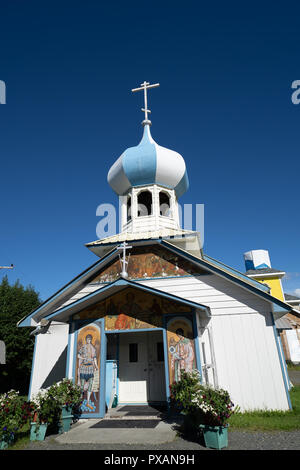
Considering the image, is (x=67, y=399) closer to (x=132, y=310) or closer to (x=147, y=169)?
(x=132, y=310)

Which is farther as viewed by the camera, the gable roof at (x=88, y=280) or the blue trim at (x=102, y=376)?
the gable roof at (x=88, y=280)

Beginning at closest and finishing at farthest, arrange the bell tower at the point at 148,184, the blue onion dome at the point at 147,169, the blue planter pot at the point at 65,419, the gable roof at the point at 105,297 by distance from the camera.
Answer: the blue planter pot at the point at 65,419
the gable roof at the point at 105,297
the bell tower at the point at 148,184
the blue onion dome at the point at 147,169

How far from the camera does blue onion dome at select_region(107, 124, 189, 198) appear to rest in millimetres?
14336

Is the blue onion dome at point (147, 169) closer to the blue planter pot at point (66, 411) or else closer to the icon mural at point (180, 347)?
the icon mural at point (180, 347)

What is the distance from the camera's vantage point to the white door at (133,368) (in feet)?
36.3

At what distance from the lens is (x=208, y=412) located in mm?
6219

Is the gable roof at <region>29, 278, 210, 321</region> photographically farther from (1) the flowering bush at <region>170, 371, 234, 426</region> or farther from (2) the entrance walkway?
(2) the entrance walkway

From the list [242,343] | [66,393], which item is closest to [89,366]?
[66,393]

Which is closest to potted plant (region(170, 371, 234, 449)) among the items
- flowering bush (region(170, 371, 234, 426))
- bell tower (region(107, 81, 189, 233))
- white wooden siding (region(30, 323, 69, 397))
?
flowering bush (region(170, 371, 234, 426))

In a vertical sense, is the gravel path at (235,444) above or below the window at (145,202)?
below

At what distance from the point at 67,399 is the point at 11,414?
6.12 ft

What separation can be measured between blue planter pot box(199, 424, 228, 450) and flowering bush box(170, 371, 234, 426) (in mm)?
91

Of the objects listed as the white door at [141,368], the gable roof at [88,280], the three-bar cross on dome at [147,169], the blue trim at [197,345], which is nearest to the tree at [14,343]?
the gable roof at [88,280]

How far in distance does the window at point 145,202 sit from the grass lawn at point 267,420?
31.0 feet
